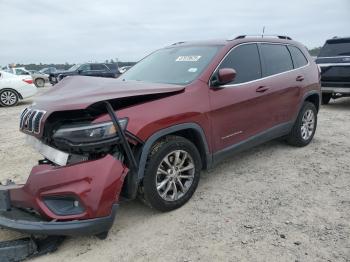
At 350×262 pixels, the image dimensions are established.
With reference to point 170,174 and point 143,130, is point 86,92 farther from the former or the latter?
point 170,174

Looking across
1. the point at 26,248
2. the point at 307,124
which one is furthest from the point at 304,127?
the point at 26,248

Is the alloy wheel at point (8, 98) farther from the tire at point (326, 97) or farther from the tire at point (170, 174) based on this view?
the tire at point (170, 174)

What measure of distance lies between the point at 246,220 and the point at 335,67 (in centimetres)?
790

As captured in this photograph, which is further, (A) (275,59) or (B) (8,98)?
(B) (8,98)

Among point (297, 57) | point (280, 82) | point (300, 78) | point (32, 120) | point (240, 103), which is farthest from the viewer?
point (297, 57)

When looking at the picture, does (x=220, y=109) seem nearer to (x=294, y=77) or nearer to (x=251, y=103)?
(x=251, y=103)

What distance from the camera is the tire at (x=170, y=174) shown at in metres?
3.62

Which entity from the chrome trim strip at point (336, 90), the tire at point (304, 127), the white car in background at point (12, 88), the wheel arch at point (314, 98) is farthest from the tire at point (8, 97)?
the wheel arch at point (314, 98)

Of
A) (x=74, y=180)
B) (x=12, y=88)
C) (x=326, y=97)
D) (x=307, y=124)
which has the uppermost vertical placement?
(x=12, y=88)

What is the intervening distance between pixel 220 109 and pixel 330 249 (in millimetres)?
1856

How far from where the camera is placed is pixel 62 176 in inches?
123

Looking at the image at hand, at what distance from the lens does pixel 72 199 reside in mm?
3154

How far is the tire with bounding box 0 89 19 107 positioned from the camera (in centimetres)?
1341

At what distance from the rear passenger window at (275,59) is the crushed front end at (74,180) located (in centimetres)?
272
